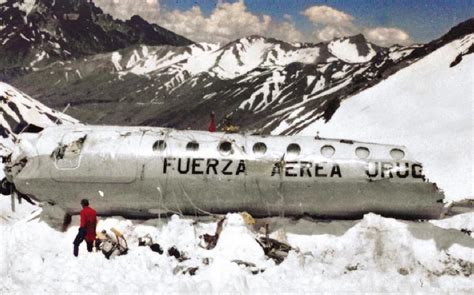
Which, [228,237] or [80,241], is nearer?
[80,241]

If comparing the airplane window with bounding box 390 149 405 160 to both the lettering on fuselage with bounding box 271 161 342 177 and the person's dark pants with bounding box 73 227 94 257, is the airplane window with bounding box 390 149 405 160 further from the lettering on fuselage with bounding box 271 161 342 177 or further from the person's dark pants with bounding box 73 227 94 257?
the person's dark pants with bounding box 73 227 94 257

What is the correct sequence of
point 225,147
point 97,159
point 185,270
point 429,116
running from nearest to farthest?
point 185,270
point 97,159
point 225,147
point 429,116

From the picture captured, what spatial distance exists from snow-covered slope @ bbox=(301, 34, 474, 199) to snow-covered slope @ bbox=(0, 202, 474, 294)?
9083 mm

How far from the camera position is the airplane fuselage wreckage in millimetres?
19969

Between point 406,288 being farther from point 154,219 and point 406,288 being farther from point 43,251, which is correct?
point 43,251

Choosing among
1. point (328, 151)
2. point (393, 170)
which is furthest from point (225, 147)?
point (393, 170)

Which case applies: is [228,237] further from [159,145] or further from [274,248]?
[159,145]

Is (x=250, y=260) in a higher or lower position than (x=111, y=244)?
lower

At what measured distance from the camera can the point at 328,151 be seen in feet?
67.4

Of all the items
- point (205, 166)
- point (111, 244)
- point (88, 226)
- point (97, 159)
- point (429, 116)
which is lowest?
point (111, 244)

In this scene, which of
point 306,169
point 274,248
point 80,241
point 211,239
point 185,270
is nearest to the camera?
point 185,270

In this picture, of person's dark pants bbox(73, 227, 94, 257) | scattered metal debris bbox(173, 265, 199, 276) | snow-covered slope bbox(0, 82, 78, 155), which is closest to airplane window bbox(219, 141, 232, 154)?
scattered metal debris bbox(173, 265, 199, 276)

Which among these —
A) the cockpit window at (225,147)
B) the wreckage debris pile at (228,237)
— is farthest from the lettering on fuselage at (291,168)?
the wreckage debris pile at (228,237)

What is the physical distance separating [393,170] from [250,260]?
6.97m
